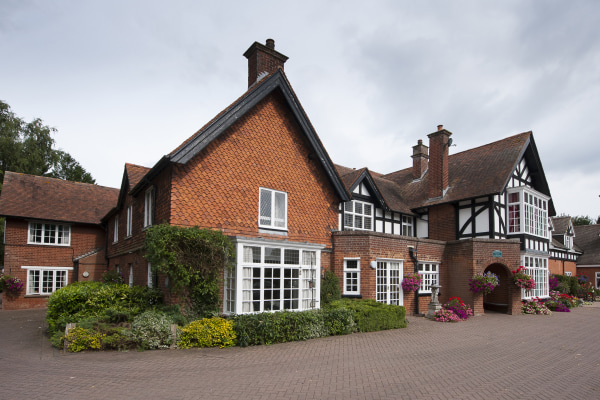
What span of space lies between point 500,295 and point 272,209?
43.8 ft

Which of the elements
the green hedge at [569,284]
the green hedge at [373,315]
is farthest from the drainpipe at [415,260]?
the green hedge at [569,284]

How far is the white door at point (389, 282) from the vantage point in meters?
16.1

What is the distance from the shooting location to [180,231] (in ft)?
37.0

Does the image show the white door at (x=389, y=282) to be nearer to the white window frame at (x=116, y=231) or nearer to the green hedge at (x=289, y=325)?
the green hedge at (x=289, y=325)

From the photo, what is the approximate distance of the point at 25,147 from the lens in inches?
1406

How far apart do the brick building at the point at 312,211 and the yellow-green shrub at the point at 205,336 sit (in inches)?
43.3

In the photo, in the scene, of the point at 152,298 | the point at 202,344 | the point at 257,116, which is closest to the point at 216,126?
the point at 257,116

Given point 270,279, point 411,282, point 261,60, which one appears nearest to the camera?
point 270,279

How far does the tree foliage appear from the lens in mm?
34594

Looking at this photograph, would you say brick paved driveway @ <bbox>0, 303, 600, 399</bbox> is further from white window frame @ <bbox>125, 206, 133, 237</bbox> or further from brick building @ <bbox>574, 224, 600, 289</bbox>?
brick building @ <bbox>574, 224, 600, 289</bbox>

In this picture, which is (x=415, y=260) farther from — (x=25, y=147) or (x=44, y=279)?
(x=25, y=147)

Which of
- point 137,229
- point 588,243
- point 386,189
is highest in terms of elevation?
point 386,189

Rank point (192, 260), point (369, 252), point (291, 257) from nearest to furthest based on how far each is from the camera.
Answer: point (192, 260) < point (291, 257) < point (369, 252)

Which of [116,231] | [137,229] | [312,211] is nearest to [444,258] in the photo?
[312,211]
